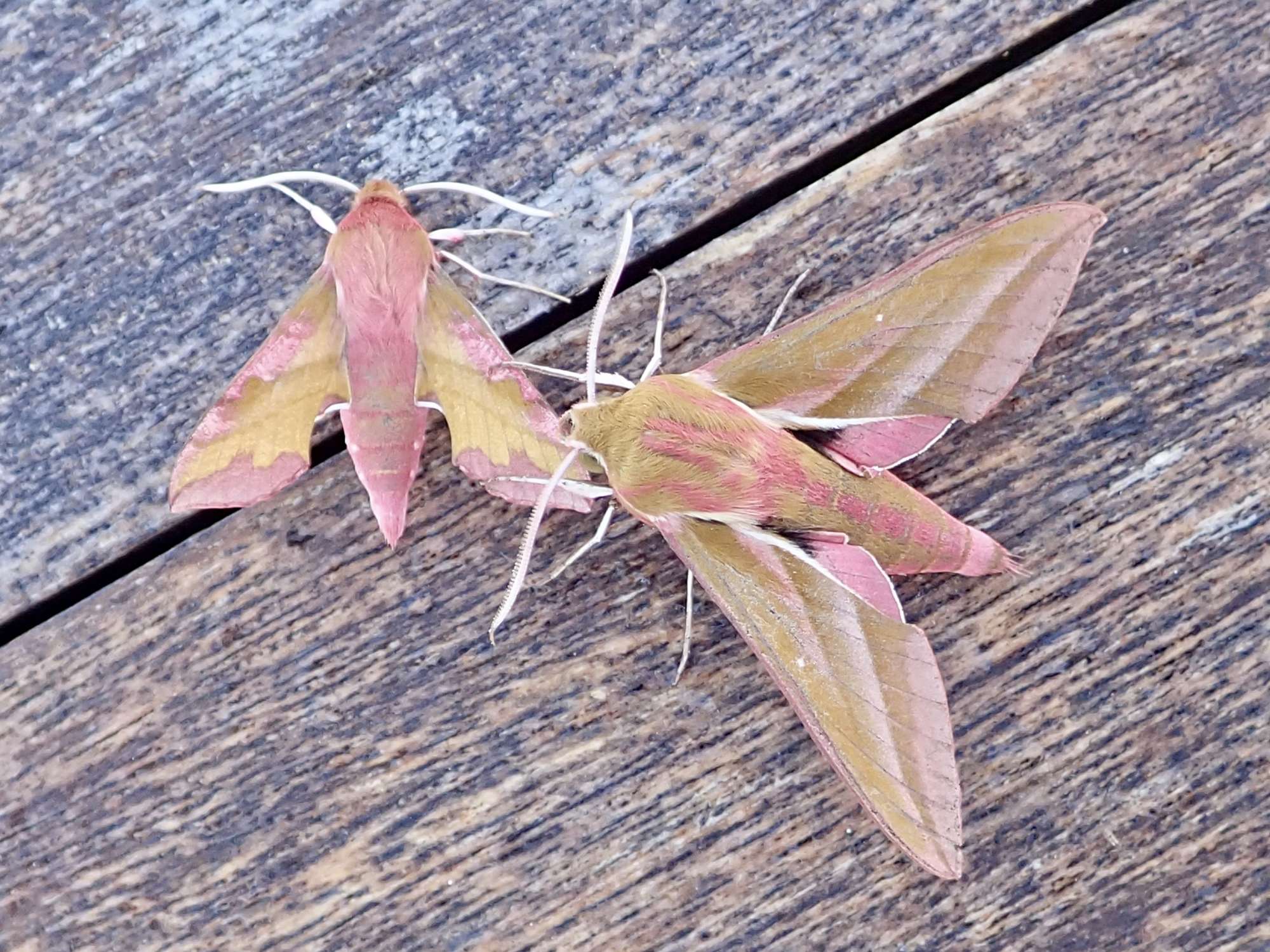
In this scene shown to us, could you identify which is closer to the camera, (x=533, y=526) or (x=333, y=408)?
(x=533, y=526)

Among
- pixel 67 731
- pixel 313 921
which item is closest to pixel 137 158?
pixel 67 731

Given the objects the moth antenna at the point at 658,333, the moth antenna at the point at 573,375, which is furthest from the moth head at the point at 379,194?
the moth antenna at the point at 658,333

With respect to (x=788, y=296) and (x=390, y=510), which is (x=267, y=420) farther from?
(x=788, y=296)

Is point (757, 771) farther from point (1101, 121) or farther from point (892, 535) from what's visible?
point (1101, 121)

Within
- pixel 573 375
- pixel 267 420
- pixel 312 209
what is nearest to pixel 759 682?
pixel 573 375

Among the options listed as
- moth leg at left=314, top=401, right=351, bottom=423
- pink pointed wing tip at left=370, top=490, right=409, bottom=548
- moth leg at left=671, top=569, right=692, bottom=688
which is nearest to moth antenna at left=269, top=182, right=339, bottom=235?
moth leg at left=314, top=401, right=351, bottom=423

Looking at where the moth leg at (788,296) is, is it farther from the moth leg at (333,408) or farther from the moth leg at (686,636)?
the moth leg at (333,408)
